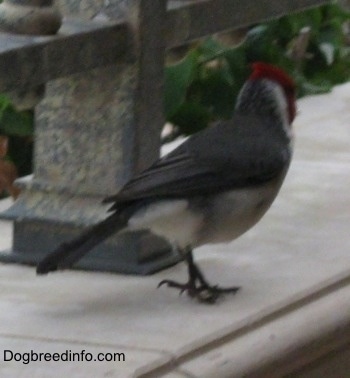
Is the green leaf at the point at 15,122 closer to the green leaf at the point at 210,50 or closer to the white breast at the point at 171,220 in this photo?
the green leaf at the point at 210,50

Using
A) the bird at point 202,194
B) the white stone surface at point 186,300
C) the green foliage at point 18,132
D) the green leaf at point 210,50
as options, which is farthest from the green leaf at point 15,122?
the bird at point 202,194

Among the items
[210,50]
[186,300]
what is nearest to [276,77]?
[186,300]

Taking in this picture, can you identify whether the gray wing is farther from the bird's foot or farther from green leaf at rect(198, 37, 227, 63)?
green leaf at rect(198, 37, 227, 63)

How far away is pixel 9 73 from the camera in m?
2.49

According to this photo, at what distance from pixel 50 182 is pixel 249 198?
0.47m

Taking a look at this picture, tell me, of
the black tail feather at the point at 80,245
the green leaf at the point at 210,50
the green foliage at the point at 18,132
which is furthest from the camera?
the green leaf at the point at 210,50

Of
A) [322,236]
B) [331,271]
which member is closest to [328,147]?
[322,236]

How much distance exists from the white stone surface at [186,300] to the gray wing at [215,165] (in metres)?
0.21

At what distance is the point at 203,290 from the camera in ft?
8.84

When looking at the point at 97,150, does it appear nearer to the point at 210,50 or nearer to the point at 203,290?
the point at 203,290

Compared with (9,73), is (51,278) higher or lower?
lower

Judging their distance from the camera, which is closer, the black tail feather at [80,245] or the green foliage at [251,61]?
the black tail feather at [80,245]

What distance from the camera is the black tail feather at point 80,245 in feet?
8.60

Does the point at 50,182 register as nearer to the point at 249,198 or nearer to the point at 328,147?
the point at 249,198
